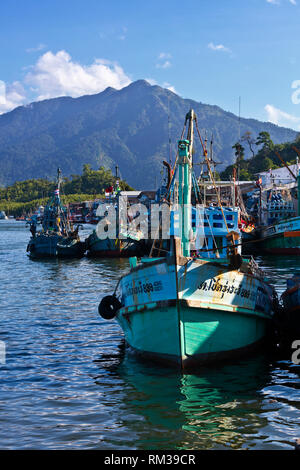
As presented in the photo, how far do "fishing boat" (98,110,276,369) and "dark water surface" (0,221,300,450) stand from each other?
65 centimetres

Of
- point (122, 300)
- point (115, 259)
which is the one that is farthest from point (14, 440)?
point (115, 259)

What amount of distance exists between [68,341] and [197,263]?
23.3ft

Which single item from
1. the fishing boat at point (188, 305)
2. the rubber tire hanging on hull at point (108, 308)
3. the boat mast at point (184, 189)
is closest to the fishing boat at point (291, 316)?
the fishing boat at point (188, 305)

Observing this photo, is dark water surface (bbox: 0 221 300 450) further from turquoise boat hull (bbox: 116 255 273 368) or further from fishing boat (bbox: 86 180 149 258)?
fishing boat (bbox: 86 180 149 258)

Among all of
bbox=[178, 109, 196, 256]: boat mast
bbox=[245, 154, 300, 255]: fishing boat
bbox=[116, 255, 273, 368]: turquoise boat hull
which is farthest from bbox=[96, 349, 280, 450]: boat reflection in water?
bbox=[245, 154, 300, 255]: fishing boat

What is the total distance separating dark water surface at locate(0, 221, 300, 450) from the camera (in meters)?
10.8

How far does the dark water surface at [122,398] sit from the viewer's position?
35.5 feet

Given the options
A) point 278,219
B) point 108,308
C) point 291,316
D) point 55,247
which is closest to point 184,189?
point 108,308

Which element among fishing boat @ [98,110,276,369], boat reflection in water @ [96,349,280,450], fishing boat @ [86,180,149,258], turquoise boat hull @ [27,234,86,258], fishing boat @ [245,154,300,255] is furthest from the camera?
turquoise boat hull @ [27,234,86,258]

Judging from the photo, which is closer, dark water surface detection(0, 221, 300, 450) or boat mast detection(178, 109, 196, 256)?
dark water surface detection(0, 221, 300, 450)

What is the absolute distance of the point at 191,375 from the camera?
14.5m

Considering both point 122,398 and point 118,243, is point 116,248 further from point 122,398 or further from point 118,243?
point 122,398
